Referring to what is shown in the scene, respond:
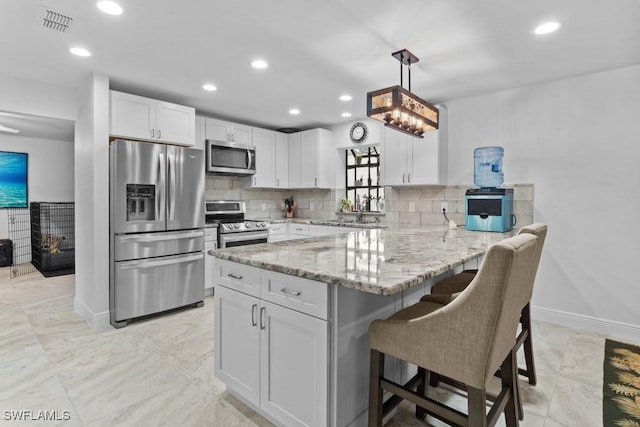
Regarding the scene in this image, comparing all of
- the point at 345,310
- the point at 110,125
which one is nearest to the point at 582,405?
the point at 345,310

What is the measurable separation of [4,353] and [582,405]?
13.3 feet

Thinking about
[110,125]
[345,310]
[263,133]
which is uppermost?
[263,133]

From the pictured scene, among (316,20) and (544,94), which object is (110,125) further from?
(544,94)

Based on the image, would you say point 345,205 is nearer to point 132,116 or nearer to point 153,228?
point 153,228

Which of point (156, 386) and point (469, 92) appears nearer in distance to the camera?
point (156, 386)

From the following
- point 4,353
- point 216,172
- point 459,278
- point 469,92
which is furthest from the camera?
point 216,172

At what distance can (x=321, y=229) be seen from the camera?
4727mm

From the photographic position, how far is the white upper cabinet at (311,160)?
16.7 feet

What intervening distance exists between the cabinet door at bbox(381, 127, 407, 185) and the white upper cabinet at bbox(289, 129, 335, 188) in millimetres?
1068

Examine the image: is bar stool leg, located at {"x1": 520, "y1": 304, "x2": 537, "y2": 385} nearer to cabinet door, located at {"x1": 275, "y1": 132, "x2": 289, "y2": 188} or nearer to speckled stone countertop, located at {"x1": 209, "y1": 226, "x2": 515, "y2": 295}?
speckled stone countertop, located at {"x1": 209, "y1": 226, "x2": 515, "y2": 295}

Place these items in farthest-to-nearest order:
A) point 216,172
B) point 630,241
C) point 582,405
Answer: point 216,172 < point 630,241 < point 582,405

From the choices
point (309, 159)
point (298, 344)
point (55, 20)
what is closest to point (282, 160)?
point (309, 159)

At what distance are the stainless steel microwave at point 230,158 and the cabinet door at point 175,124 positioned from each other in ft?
1.58

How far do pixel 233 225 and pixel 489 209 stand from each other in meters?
2.92
